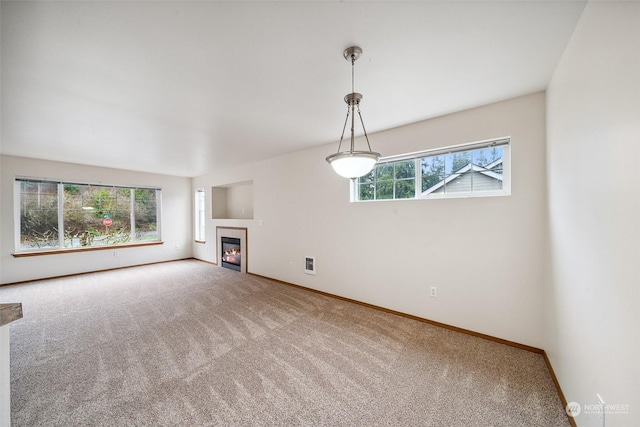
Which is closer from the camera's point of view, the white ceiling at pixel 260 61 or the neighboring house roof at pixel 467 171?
the white ceiling at pixel 260 61

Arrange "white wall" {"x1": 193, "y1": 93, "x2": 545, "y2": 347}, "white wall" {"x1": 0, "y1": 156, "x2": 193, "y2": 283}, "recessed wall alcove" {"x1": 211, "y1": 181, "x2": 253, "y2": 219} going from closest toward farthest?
"white wall" {"x1": 193, "y1": 93, "x2": 545, "y2": 347} < "white wall" {"x1": 0, "y1": 156, "x2": 193, "y2": 283} < "recessed wall alcove" {"x1": 211, "y1": 181, "x2": 253, "y2": 219}

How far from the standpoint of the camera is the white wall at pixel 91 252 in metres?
4.32

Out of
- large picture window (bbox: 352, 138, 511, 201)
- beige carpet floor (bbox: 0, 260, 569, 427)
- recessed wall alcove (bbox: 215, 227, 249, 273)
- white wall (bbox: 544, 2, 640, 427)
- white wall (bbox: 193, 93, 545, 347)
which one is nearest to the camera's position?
white wall (bbox: 544, 2, 640, 427)

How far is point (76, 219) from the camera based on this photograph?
514cm

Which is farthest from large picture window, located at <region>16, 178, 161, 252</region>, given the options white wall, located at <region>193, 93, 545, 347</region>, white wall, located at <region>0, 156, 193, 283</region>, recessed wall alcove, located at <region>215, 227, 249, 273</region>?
white wall, located at <region>193, 93, 545, 347</region>

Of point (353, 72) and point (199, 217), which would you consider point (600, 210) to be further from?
point (199, 217)

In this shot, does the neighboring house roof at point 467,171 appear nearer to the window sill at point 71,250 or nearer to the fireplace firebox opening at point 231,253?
the fireplace firebox opening at point 231,253

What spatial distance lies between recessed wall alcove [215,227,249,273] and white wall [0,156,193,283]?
1583mm

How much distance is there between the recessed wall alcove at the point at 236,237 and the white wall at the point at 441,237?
143 cm

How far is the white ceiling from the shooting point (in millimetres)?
1299

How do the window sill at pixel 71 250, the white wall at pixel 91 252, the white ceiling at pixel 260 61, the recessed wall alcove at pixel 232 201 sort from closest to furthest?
the white ceiling at pixel 260 61 < the white wall at pixel 91 252 < the window sill at pixel 71 250 < the recessed wall alcove at pixel 232 201

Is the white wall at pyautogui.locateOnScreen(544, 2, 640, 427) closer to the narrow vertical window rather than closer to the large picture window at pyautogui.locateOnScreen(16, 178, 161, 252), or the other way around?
the narrow vertical window

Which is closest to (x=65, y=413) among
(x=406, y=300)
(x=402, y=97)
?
(x=406, y=300)

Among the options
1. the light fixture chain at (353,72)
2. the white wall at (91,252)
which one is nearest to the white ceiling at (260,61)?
the light fixture chain at (353,72)
